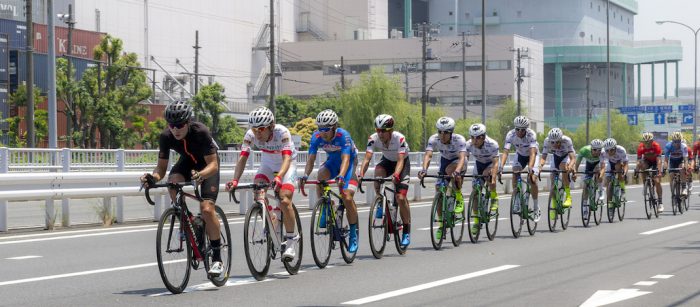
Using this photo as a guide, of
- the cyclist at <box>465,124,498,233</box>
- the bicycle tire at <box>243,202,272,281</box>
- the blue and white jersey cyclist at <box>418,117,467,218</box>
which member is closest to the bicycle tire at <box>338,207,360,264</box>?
the bicycle tire at <box>243,202,272,281</box>

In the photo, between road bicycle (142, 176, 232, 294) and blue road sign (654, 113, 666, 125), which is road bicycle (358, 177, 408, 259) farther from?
blue road sign (654, 113, 666, 125)

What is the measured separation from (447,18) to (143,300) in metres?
133

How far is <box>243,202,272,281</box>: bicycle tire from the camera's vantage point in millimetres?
11508

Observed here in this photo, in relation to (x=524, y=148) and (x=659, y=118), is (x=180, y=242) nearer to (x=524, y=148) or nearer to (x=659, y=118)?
(x=524, y=148)

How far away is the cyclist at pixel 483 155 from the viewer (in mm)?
17016

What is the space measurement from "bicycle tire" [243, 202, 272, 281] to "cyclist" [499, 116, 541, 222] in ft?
24.4

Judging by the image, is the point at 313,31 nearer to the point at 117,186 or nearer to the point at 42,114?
the point at 42,114

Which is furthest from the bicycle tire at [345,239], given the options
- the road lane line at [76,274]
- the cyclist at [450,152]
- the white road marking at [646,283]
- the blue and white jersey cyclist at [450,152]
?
the white road marking at [646,283]

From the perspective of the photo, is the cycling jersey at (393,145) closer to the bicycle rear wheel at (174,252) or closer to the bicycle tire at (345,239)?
the bicycle tire at (345,239)

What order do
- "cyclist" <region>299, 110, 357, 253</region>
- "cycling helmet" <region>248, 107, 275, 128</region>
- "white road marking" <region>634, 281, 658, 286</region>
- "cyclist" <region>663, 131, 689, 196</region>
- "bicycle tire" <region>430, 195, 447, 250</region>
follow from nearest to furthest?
"white road marking" <region>634, 281, 658, 286</region> < "cycling helmet" <region>248, 107, 275, 128</region> < "cyclist" <region>299, 110, 357, 253</region> < "bicycle tire" <region>430, 195, 447, 250</region> < "cyclist" <region>663, 131, 689, 196</region>

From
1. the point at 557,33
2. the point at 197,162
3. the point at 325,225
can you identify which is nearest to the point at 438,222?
the point at 325,225

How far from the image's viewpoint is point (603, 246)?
645 inches

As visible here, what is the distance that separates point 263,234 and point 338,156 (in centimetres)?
201

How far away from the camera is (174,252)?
1048 cm
